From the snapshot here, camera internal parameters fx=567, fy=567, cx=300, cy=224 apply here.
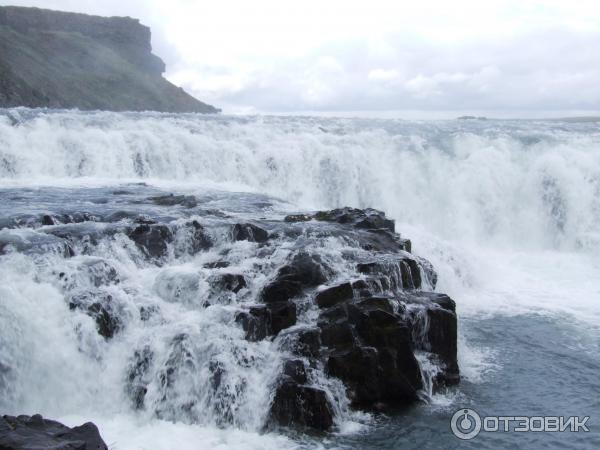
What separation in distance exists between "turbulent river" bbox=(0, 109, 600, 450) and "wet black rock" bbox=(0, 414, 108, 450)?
3.48 feet

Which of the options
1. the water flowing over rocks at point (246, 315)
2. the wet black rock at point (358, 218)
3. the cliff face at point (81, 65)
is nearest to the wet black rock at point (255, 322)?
the water flowing over rocks at point (246, 315)

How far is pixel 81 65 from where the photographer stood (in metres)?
115

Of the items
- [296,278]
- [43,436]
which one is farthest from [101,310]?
[296,278]

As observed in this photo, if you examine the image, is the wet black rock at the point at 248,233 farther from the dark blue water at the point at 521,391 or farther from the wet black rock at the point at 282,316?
the dark blue water at the point at 521,391

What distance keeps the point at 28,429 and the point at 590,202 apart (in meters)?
25.3

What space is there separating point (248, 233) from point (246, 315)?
3.93 metres

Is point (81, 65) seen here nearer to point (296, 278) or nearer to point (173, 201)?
point (173, 201)

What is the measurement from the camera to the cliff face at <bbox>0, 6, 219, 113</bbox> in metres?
86.1

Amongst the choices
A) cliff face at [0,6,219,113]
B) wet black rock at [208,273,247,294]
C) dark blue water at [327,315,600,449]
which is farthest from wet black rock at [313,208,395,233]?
cliff face at [0,6,219,113]

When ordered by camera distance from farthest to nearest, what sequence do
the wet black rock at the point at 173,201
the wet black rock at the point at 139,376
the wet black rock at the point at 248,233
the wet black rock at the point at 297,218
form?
1. the wet black rock at the point at 173,201
2. the wet black rock at the point at 297,218
3. the wet black rock at the point at 248,233
4. the wet black rock at the point at 139,376

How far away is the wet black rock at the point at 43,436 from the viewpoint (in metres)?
6.93

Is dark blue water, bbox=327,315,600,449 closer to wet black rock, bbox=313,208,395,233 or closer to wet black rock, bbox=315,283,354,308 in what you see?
wet black rock, bbox=315,283,354,308

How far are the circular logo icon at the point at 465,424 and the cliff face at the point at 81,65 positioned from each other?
2832 inches
